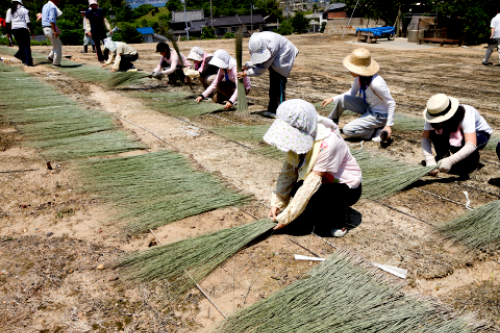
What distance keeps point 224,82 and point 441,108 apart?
303 cm

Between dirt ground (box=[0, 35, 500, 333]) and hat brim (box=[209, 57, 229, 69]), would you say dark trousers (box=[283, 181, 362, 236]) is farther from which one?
hat brim (box=[209, 57, 229, 69])

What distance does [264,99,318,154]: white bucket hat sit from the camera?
5.98 ft

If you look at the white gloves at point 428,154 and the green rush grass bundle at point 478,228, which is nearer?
the green rush grass bundle at point 478,228

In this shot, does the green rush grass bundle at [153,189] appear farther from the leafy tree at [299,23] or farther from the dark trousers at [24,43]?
the leafy tree at [299,23]

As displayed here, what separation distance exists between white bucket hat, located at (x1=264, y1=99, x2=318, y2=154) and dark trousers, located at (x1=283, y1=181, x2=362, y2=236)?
0.50 m

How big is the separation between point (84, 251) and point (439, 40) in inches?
571

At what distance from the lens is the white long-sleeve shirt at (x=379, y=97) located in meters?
3.58

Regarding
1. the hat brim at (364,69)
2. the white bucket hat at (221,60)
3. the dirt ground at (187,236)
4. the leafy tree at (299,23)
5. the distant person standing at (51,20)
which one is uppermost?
the leafy tree at (299,23)

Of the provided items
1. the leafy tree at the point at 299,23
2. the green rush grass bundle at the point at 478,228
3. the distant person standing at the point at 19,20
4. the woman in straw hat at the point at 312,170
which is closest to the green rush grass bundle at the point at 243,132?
the woman in straw hat at the point at 312,170

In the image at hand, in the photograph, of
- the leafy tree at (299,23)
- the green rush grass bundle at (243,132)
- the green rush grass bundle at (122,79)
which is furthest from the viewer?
the leafy tree at (299,23)

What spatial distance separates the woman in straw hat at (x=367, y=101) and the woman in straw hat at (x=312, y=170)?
5.09 feet

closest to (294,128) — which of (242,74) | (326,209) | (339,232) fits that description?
(326,209)

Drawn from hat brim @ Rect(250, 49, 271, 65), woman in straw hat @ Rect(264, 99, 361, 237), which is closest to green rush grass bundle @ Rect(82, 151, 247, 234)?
woman in straw hat @ Rect(264, 99, 361, 237)

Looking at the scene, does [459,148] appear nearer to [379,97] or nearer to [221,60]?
[379,97]
